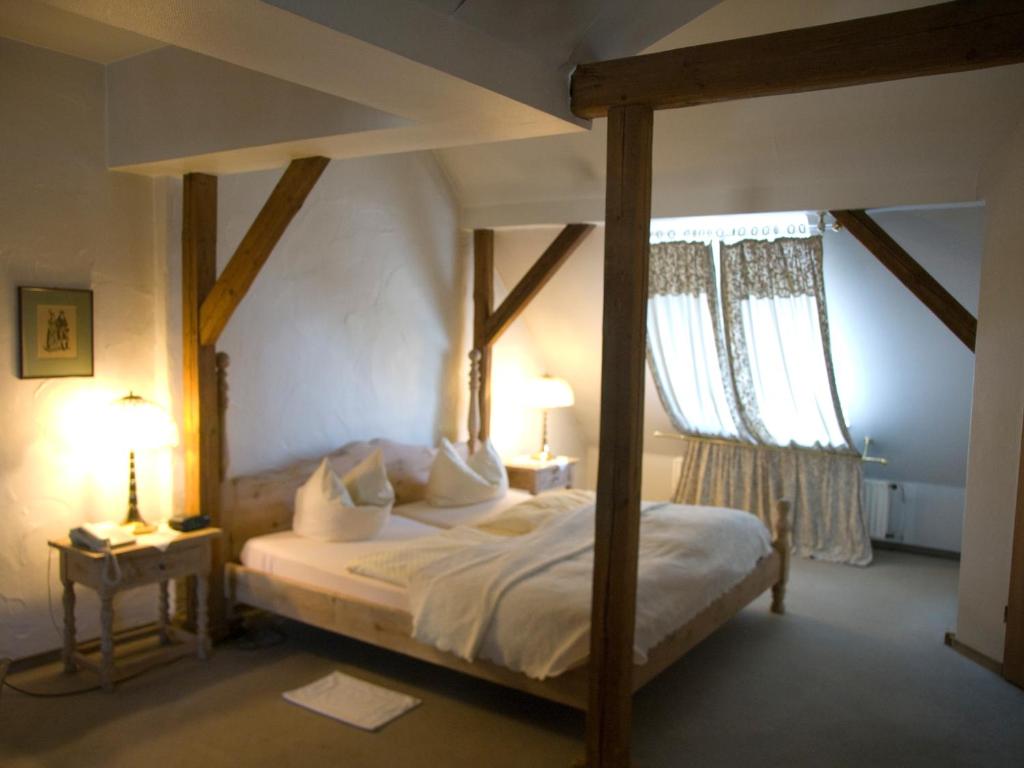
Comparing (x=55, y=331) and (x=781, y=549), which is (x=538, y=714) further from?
(x=55, y=331)

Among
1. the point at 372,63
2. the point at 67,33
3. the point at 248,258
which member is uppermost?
the point at 67,33

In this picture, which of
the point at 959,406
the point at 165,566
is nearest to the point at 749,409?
the point at 959,406

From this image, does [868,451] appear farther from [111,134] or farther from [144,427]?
[111,134]

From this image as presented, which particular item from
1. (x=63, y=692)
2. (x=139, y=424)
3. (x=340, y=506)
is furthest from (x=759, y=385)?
(x=63, y=692)

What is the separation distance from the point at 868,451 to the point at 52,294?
5.18 metres

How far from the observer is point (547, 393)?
6.30 meters

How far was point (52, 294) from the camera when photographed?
3.85 metres

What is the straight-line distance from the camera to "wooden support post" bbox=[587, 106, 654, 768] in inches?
109

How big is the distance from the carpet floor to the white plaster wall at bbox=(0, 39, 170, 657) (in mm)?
548

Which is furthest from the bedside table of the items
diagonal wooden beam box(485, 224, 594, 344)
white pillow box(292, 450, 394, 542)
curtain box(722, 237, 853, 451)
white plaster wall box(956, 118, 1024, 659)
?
white plaster wall box(956, 118, 1024, 659)

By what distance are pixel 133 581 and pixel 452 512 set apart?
1804 millimetres

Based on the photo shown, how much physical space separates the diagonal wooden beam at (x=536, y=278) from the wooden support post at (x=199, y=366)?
219cm

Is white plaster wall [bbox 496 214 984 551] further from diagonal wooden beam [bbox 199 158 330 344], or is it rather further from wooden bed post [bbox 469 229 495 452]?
diagonal wooden beam [bbox 199 158 330 344]

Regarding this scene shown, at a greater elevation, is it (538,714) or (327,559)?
(327,559)
